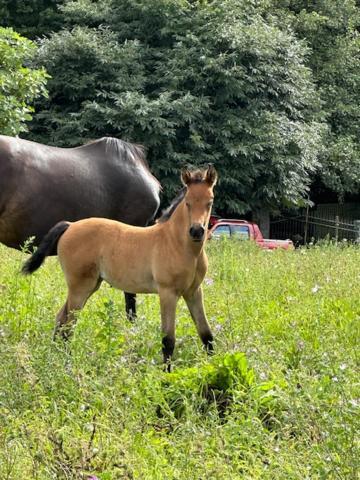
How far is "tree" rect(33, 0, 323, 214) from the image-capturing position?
23.7 metres

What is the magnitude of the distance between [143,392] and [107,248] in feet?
6.47

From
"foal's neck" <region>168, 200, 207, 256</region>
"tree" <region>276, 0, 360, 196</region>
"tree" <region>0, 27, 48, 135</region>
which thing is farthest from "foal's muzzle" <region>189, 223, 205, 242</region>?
"tree" <region>276, 0, 360, 196</region>

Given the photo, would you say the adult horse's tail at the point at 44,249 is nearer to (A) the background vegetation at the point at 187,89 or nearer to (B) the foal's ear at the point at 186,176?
(B) the foal's ear at the point at 186,176

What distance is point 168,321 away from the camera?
6.44 meters

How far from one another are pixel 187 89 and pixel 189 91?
2.80 feet

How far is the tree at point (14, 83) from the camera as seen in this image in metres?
14.9

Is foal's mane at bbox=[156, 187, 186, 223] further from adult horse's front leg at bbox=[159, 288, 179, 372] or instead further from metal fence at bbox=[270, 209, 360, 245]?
metal fence at bbox=[270, 209, 360, 245]

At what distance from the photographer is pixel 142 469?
4055 mm

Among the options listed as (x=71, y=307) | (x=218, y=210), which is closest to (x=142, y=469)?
(x=71, y=307)

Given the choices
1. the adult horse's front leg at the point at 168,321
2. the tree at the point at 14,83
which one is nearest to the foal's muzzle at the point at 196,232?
the adult horse's front leg at the point at 168,321

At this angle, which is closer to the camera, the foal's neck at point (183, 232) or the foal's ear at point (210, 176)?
the foal's ear at point (210, 176)

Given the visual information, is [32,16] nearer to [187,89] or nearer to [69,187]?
[187,89]

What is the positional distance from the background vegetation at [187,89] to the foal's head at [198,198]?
55.2 ft

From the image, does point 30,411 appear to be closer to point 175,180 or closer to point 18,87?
point 18,87
